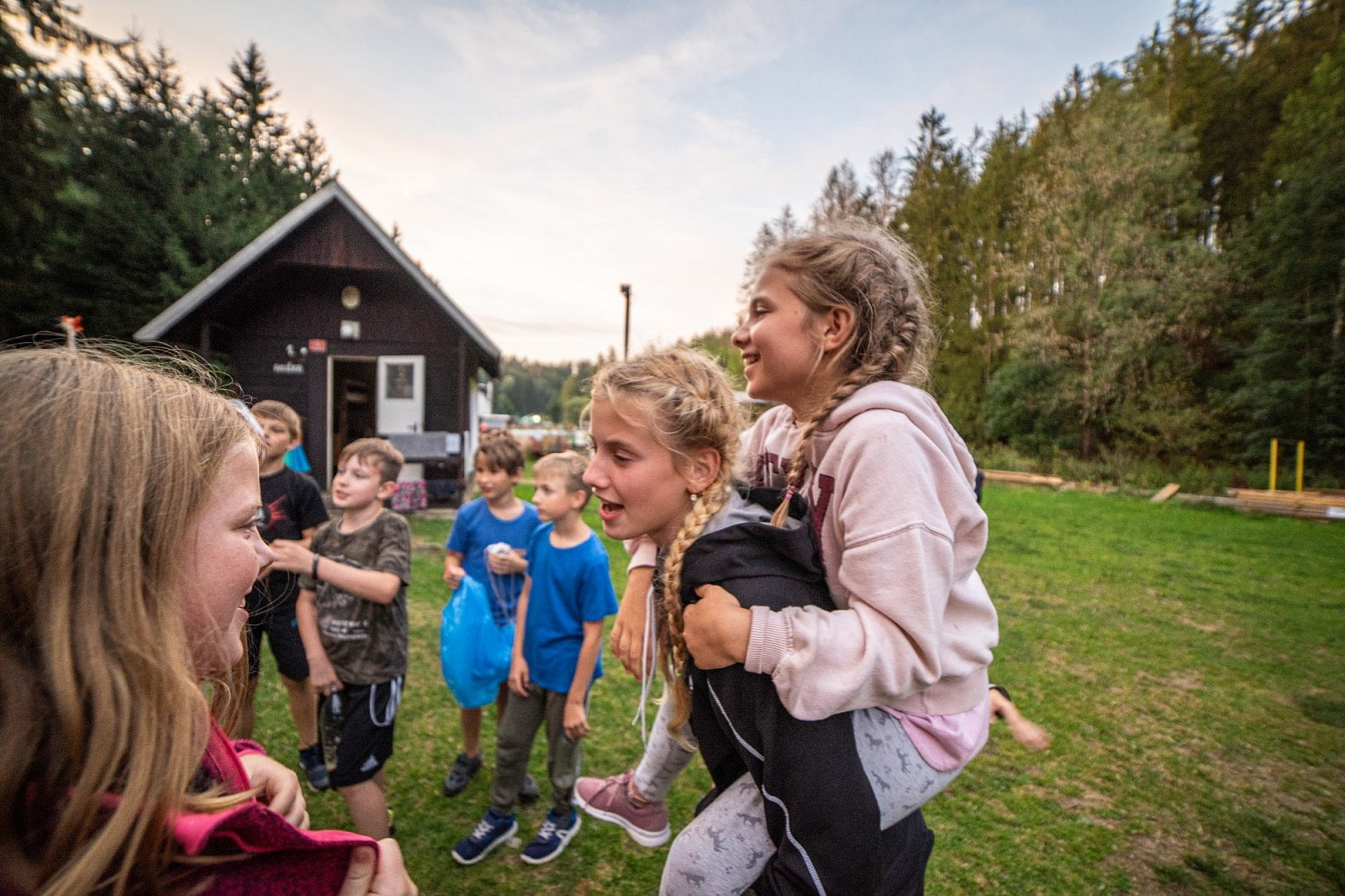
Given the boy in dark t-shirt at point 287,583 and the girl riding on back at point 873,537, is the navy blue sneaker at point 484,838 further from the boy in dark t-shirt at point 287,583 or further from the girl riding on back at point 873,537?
the girl riding on back at point 873,537

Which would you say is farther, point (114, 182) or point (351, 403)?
point (114, 182)

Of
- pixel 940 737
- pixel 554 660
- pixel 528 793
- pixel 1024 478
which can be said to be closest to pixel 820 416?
pixel 940 737

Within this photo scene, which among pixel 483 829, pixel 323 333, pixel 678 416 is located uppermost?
pixel 323 333

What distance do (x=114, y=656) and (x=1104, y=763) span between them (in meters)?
4.96

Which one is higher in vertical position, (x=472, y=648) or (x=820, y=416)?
(x=820, y=416)

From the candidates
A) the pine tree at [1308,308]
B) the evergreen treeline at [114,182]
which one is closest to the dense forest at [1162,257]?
the pine tree at [1308,308]

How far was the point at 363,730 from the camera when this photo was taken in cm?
270

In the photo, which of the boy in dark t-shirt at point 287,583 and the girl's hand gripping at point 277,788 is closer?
the girl's hand gripping at point 277,788

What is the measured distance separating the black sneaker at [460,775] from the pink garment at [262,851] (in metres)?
2.97

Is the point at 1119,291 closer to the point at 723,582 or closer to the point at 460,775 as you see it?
the point at 460,775

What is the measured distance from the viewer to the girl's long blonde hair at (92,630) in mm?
689

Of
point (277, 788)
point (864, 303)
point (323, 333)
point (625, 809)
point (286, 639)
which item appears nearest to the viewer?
point (277, 788)

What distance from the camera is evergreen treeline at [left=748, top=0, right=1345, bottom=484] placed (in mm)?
19656

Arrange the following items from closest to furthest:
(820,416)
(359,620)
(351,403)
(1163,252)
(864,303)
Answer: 1. (820,416)
2. (864,303)
3. (359,620)
4. (351,403)
5. (1163,252)
